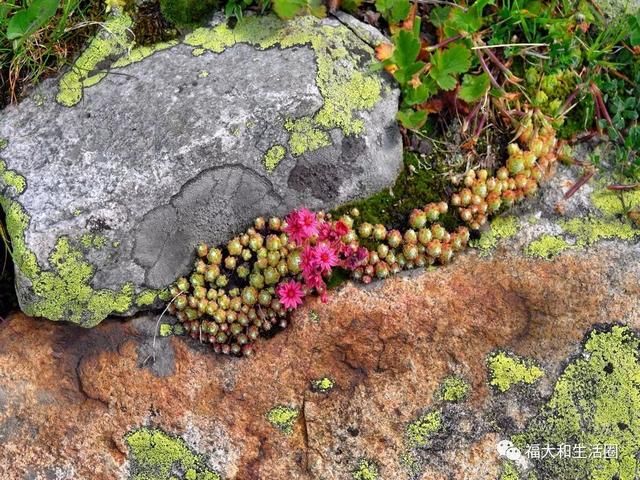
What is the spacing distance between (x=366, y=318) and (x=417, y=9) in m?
2.18

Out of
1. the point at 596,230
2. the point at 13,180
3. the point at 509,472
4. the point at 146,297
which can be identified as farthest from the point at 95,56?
the point at 509,472

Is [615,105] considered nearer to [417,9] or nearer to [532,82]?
[532,82]

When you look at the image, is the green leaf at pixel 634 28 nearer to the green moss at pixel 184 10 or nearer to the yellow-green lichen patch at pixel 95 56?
the green moss at pixel 184 10

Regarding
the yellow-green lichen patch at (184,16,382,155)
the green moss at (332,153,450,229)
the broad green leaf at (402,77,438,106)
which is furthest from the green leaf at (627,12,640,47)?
the yellow-green lichen patch at (184,16,382,155)

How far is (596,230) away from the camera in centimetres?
417

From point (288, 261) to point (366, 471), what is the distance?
1265 millimetres

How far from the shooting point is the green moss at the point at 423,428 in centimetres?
374

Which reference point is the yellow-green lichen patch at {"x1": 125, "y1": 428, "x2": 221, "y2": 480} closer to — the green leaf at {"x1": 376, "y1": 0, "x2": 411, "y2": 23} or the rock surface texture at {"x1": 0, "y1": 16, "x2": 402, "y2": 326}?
the rock surface texture at {"x1": 0, "y1": 16, "x2": 402, "y2": 326}

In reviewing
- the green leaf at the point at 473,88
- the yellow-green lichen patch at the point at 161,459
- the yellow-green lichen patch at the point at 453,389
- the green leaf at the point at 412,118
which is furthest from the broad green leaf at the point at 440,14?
the yellow-green lichen patch at the point at 161,459

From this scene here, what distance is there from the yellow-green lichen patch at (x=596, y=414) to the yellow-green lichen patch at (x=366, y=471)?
31.6 inches

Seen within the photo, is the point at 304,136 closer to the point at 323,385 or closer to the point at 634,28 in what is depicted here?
the point at 323,385

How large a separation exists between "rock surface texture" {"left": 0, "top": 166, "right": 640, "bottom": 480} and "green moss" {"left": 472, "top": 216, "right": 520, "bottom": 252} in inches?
6.2

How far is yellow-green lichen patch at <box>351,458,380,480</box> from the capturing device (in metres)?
Answer: 3.71

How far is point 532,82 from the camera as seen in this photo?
14.6 ft
